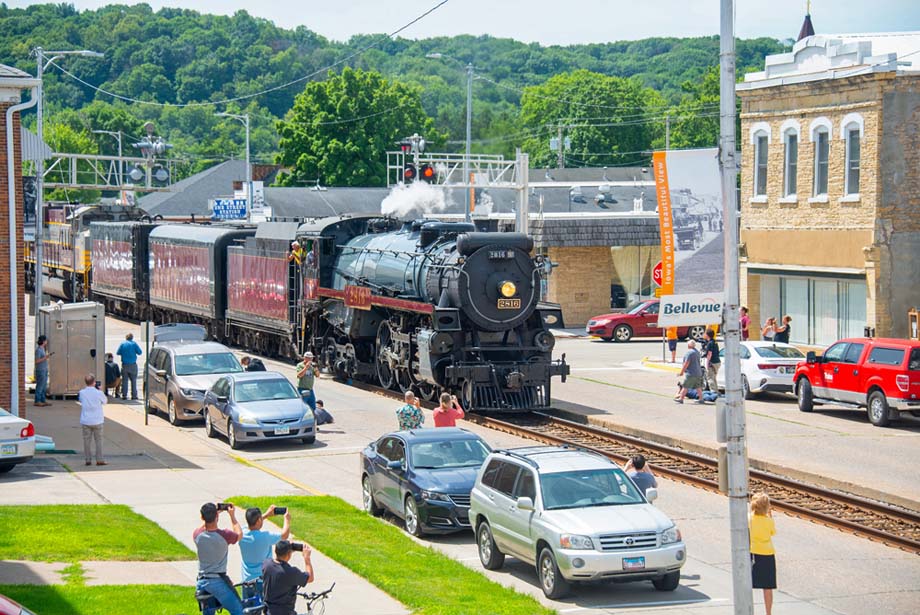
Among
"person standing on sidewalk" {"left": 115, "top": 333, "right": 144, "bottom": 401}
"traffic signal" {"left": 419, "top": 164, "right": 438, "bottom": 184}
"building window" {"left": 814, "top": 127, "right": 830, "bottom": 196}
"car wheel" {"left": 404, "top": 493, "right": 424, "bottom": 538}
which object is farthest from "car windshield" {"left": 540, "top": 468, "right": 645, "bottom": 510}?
"traffic signal" {"left": 419, "top": 164, "right": 438, "bottom": 184}

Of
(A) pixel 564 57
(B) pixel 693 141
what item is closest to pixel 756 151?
(B) pixel 693 141

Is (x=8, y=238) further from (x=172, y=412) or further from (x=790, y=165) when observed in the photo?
(x=790, y=165)

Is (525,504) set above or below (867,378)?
above

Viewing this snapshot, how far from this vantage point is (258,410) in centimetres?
2475

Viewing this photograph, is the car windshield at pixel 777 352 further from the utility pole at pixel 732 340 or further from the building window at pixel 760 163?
the utility pole at pixel 732 340

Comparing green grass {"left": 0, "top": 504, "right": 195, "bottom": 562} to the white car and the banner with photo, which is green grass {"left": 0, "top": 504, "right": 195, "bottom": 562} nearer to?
the banner with photo

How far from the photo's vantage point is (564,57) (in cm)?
18450

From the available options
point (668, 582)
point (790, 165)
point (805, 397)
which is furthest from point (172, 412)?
point (790, 165)

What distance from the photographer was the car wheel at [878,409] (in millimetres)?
26359

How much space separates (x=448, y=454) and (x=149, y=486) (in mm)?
5397

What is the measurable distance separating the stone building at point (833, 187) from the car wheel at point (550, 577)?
885 inches

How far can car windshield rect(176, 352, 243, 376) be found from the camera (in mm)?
28611

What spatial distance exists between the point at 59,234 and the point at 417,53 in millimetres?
137530

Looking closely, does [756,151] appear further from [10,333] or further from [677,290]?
[677,290]
